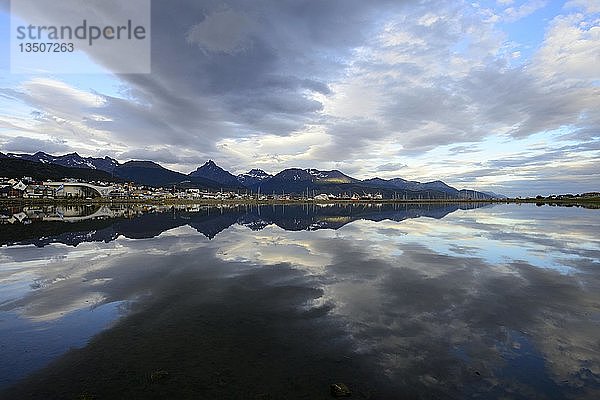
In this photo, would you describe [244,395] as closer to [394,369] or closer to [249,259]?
[394,369]

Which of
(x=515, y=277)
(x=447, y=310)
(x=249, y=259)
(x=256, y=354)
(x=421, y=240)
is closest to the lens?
(x=256, y=354)

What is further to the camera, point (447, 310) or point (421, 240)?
point (421, 240)

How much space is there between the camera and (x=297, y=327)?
602 inches

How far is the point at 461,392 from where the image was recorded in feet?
33.7

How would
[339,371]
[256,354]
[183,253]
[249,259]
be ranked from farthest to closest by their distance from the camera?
[183,253] < [249,259] < [256,354] < [339,371]

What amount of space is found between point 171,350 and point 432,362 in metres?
9.57

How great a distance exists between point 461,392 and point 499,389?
126 cm

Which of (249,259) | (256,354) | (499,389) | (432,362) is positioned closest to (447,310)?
(432,362)

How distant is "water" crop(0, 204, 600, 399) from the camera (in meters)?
10.7

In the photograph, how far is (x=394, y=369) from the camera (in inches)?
457

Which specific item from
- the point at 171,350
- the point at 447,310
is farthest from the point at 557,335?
the point at 171,350

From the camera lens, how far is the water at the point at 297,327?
420 inches

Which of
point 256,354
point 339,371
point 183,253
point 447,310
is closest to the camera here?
point 339,371

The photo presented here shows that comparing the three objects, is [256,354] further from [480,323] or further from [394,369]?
[480,323]
